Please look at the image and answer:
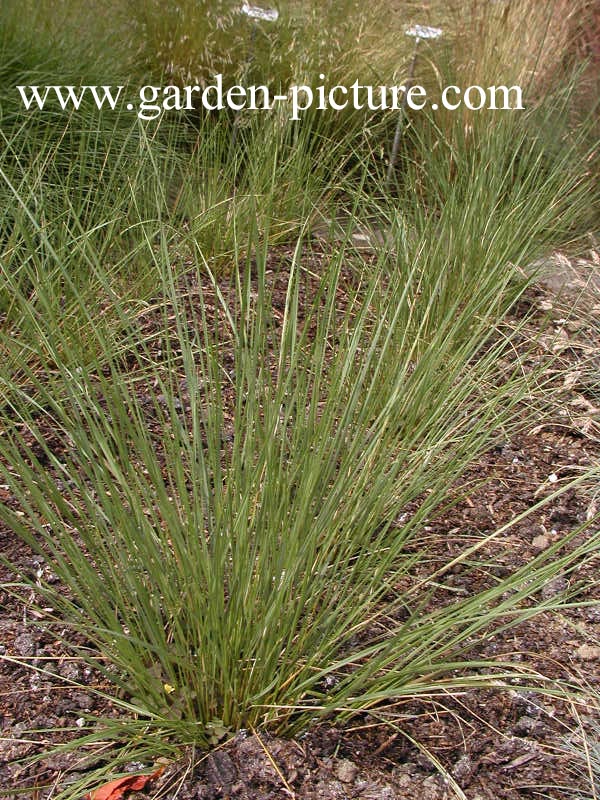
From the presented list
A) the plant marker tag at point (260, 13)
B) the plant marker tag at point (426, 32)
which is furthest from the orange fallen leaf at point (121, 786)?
the plant marker tag at point (260, 13)

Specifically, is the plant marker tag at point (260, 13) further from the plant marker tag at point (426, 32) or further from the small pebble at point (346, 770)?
the small pebble at point (346, 770)

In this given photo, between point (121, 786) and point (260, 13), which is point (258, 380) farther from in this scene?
point (260, 13)

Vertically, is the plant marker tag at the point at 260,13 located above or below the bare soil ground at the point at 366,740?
above

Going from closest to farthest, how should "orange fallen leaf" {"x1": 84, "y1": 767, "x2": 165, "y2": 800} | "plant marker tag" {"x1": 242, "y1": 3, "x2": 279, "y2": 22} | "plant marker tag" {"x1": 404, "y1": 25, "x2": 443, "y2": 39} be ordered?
1. "orange fallen leaf" {"x1": 84, "y1": 767, "x2": 165, "y2": 800}
2. "plant marker tag" {"x1": 404, "y1": 25, "x2": 443, "y2": 39}
3. "plant marker tag" {"x1": 242, "y1": 3, "x2": 279, "y2": 22}

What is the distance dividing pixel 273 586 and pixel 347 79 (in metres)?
3.24

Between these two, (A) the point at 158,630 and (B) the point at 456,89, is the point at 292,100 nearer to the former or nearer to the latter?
(B) the point at 456,89

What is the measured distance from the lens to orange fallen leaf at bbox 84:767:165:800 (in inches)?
55.2

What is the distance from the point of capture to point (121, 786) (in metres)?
1.42

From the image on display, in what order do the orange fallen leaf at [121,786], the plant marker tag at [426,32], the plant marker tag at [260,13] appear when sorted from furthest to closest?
the plant marker tag at [260,13]
the plant marker tag at [426,32]
the orange fallen leaf at [121,786]

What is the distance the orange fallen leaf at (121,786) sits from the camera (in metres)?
1.40

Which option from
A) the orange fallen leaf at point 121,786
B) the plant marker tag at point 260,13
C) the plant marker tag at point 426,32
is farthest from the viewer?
the plant marker tag at point 260,13

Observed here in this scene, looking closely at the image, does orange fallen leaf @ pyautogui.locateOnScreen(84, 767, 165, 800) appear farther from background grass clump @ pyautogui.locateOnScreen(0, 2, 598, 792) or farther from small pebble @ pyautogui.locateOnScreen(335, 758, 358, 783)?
small pebble @ pyautogui.locateOnScreen(335, 758, 358, 783)

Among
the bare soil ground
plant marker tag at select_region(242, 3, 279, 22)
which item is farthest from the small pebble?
plant marker tag at select_region(242, 3, 279, 22)

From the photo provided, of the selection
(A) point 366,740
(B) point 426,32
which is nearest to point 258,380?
(A) point 366,740
